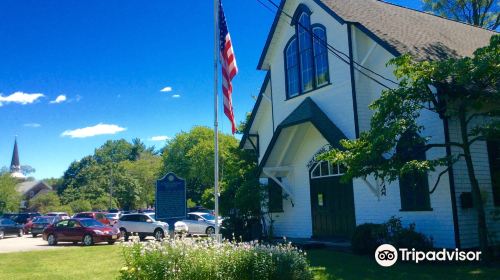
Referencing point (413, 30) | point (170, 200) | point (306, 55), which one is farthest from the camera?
point (306, 55)

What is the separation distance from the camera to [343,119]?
51.6 ft

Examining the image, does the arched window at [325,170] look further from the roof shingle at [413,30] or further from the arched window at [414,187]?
the roof shingle at [413,30]

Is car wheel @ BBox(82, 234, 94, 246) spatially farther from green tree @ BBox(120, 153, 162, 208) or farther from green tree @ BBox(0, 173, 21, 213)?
green tree @ BBox(0, 173, 21, 213)

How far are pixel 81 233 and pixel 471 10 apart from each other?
3070cm

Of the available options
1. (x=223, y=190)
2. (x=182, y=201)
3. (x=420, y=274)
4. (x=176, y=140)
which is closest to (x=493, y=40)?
(x=420, y=274)

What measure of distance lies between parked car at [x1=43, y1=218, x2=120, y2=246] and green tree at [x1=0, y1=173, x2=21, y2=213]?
50209mm

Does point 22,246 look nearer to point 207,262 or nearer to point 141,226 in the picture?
point 141,226

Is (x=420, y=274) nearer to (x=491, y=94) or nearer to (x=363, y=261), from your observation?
(x=363, y=261)

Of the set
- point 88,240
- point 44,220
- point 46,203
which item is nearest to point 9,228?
point 44,220

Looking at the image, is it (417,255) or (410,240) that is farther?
(410,240)

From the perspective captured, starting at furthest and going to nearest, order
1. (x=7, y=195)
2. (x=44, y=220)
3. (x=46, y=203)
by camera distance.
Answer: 1. (x=46, y=203)
2. (x=7, y=195)
3. (x=44, y=220)

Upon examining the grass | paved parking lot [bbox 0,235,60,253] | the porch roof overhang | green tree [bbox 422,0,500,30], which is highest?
green tree [bbox 422,0,500,30]

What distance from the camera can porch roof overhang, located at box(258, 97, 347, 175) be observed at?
1507 cm

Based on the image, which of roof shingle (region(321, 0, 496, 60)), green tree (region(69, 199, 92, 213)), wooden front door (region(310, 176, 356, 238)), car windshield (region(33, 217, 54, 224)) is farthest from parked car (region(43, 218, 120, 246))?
green tree (region(69, 199, 92, 213))
